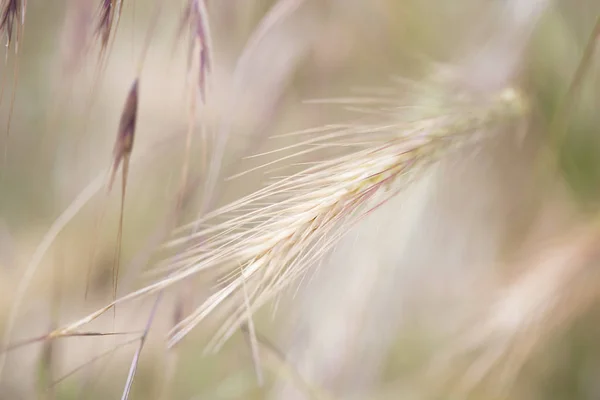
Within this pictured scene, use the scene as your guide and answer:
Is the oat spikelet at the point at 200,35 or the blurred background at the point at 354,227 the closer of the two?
the oat spikelet at the point at 200,35

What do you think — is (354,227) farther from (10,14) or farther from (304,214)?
(10,14)

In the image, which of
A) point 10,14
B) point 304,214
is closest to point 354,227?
→ point 304,214

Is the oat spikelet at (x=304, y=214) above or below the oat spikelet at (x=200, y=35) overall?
below

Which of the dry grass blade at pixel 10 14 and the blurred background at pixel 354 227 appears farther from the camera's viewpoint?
the blurred background at pixel 354 227

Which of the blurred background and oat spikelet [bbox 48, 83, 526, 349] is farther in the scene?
the blurred background

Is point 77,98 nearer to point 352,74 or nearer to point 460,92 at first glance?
point 352,74

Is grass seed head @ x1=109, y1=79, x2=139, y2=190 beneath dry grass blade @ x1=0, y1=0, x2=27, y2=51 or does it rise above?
beneath

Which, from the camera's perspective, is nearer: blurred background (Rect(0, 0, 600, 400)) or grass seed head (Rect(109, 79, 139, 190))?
grass seed head (Rect(109, 79, 139, 190))

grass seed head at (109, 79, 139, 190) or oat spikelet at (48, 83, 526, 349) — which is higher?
grass seed head at (109, 79, 139, 190)

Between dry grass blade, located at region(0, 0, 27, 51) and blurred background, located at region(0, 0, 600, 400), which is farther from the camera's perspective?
blurred background, located at region(0, 0, 600, 400)
